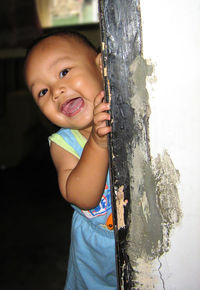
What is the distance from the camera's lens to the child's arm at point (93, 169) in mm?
515

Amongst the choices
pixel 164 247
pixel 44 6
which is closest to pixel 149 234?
pixel 164 247

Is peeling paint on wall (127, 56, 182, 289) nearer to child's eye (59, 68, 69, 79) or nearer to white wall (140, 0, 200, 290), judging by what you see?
white wall (140, 0, 200, 290)

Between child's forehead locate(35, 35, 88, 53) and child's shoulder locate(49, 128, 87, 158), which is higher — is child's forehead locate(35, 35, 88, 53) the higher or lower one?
the higher one

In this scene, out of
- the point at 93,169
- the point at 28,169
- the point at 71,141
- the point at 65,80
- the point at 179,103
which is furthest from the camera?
the point at 28,169

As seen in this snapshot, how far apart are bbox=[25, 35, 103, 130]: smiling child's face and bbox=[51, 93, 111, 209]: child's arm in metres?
0.18

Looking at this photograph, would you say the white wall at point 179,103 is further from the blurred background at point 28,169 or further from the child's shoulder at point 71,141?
the blurred background at point 28,169

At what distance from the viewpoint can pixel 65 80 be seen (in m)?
0.73

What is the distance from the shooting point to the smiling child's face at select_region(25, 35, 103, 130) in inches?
28.8

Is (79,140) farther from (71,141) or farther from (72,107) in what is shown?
(72,107)

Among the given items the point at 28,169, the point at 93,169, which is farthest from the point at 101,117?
the point at 28,169

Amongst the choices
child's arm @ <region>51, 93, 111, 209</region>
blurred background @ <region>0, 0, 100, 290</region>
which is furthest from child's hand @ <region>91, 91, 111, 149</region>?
blurred background @ <region>0, 0, 100, 290</region>

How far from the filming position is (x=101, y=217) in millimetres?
838

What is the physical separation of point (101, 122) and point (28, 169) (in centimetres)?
289

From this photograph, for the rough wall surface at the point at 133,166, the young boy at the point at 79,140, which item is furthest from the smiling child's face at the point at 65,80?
the rough wall surface at the point at 133,166
